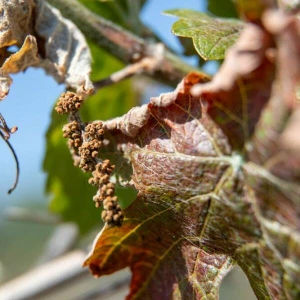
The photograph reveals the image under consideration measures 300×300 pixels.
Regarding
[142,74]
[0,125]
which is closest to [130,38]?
[142,74]

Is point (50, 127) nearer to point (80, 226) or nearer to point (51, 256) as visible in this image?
point (80, 226)

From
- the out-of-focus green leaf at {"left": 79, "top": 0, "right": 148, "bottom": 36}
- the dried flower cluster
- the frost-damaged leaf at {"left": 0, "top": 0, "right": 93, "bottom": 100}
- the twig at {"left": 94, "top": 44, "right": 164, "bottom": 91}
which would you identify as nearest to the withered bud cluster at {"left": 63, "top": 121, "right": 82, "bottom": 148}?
the dried flower cluster

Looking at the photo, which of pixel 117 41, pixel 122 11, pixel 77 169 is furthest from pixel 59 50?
pixel 77 169

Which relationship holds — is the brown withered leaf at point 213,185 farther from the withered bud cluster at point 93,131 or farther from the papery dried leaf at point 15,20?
the papery dried leaf at point 15,20

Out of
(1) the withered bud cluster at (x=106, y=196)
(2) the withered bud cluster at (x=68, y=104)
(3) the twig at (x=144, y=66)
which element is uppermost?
(2) the withered bud cluster at (x=68, y=104)

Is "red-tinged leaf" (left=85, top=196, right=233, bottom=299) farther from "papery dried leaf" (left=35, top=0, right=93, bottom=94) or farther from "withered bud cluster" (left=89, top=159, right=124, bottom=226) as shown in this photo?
"papery dried leaf" (left=35, top=0, right=93, bottom=94)

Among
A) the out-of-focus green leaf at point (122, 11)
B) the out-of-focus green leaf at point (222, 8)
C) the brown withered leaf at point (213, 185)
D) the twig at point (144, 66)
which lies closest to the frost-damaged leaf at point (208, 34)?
the brown withered leaf at point (213, 185)

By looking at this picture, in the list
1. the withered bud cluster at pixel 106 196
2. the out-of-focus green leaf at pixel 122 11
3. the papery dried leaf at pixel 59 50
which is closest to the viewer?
the withered bud cluster at pixel 106 196
